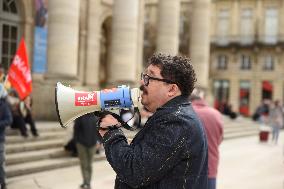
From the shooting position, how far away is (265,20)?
153 feet

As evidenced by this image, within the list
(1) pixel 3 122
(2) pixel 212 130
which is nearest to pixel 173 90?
(2) pixel 212 130

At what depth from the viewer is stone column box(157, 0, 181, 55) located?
2161cm

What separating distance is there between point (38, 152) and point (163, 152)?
371 inches

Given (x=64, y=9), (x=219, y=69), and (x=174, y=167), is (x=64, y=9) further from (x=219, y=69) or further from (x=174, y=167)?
(x=219, y=69)

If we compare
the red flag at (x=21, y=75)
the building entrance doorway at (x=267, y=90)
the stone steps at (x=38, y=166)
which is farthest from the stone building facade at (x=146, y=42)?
the stone steps at (x=38, y=166)

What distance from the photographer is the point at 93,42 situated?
2062 cm

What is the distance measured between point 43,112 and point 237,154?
6.82 m

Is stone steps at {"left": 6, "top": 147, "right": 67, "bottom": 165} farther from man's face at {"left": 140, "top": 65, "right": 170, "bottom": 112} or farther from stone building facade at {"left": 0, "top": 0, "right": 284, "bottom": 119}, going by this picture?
man's face at {"left": 140, "top": 65, "right": 170, "bottom": 112}

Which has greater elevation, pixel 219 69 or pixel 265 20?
pixel 265 20

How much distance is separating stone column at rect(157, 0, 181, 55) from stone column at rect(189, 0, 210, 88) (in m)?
2.46

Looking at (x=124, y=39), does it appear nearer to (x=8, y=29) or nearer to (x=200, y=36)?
(x=8, y=29)

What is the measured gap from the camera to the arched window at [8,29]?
52.7 ft

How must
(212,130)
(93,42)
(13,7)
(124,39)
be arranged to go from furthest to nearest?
(93,42) < (124,39) < (13,7) < (212,130)

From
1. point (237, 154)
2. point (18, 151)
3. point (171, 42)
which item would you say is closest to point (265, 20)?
point (171, 42)
